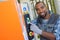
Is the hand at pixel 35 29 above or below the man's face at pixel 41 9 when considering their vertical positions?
below

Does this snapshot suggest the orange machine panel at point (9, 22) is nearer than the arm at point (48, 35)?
Yes

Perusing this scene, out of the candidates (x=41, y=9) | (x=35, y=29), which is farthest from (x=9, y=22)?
(x=41, y=9)

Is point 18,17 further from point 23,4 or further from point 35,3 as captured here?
point 35,3

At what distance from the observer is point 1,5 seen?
150 cm

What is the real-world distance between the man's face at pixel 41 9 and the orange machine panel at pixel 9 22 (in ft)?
1.03

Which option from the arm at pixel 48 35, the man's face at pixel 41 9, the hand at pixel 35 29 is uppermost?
the man's face at pixel 41 9

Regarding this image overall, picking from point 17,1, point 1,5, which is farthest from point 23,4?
point 1,5

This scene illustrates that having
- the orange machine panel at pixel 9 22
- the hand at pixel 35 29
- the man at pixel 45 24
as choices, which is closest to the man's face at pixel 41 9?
the man at pixel 45 24

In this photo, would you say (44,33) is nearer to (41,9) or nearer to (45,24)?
(45,24)

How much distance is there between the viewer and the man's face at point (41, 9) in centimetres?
171

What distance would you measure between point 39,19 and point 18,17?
365 mm

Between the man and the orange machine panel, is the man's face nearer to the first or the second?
the man

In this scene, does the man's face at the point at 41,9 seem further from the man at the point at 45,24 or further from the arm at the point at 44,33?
the arm at the point at 44,33

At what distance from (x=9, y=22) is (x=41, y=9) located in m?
0.45
